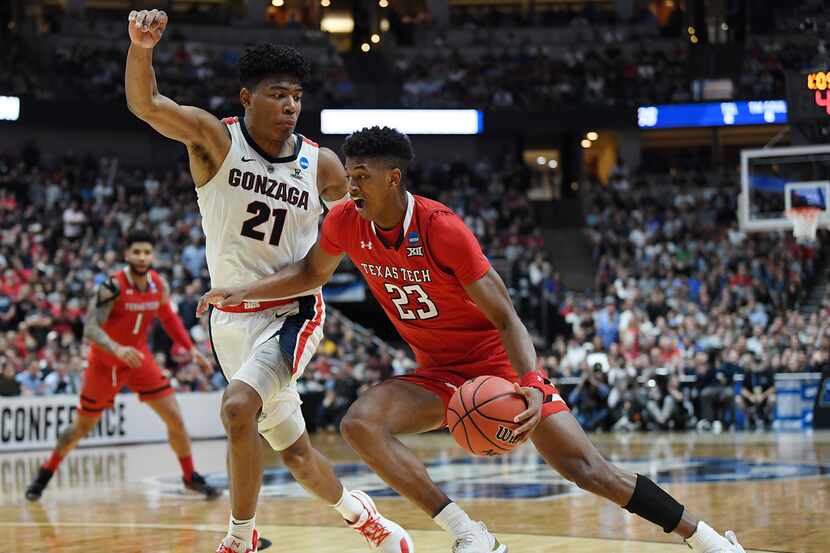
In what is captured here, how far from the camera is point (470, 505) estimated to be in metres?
9.09

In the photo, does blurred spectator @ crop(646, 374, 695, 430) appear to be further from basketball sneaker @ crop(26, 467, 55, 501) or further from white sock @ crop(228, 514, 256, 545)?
white sock @ crop(228, 514, 256, 545)

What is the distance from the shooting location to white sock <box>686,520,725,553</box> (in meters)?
5.50

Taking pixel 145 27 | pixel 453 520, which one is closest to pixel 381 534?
pixel 453 520

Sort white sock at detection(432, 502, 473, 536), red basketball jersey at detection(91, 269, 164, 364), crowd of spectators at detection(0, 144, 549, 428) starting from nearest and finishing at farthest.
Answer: white sock at detection(432, 502, 473, 536) → red basketball jersey at detection(91, 269, 164, 364) → crowd of spectators at detection(0, 144, 549, 428)

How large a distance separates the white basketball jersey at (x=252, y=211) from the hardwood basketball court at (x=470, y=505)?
170 cm

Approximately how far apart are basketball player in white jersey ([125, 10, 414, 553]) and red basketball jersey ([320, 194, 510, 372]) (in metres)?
0.38

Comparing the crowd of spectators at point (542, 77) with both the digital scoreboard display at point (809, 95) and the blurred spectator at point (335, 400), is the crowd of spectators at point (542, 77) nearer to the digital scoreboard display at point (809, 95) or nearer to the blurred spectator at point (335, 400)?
the digital scoreboard display at point (809, 95)

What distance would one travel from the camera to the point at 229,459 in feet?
20.2

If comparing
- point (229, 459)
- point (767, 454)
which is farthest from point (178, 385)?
point (229, 459)

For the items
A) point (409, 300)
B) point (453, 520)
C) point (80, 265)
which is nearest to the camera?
point (453, 520)

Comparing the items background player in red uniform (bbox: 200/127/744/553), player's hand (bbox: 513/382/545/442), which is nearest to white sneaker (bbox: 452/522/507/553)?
background player in red uniform (bbox: 200/127/744/553)

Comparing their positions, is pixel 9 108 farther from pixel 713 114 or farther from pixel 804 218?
pixel 804 218

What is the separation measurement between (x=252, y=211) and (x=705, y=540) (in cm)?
280

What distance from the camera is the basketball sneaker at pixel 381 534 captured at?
6.17 meters
